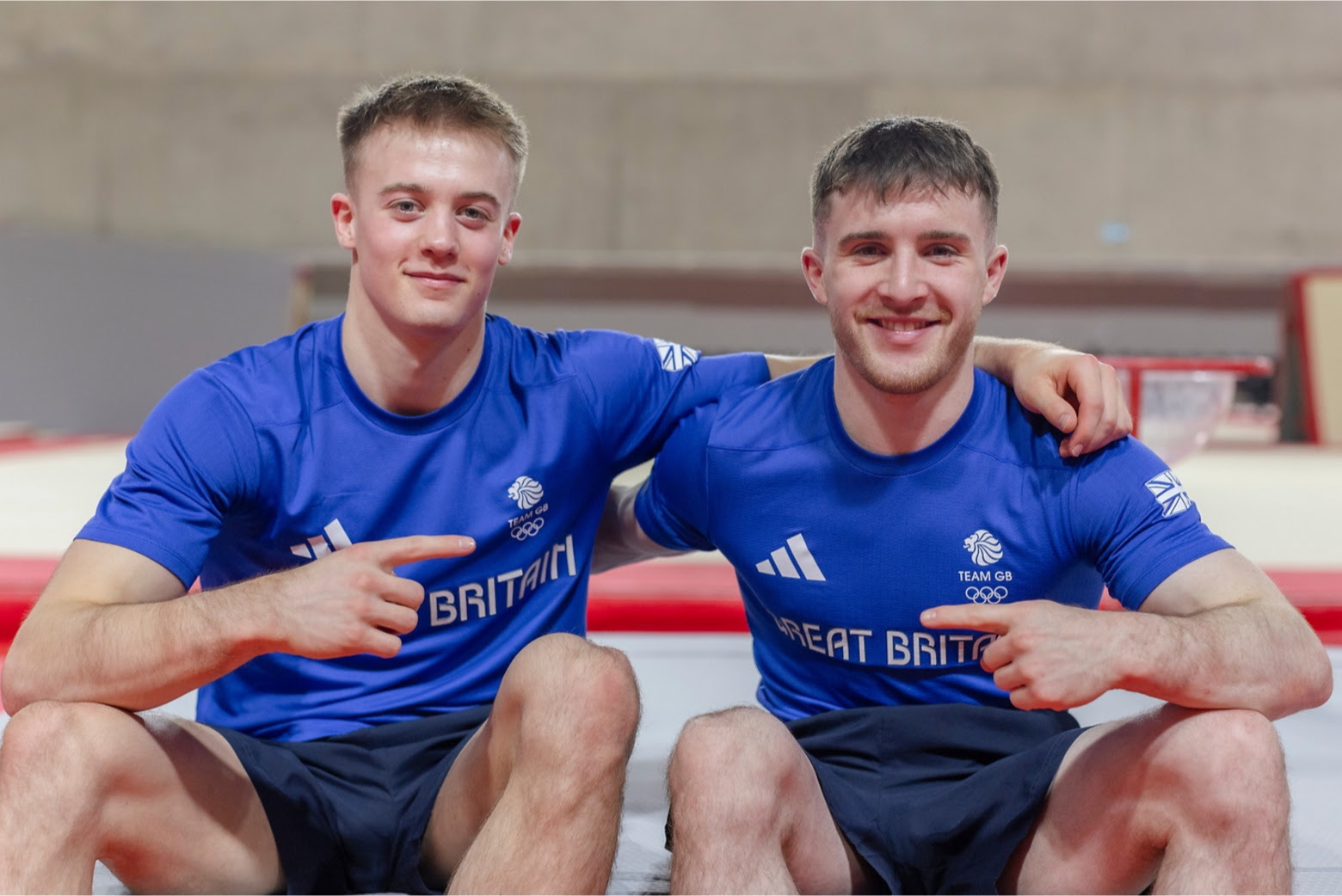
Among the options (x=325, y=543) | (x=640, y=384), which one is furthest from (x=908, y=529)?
(x=325, y=543)

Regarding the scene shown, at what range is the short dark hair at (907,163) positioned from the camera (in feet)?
5.13

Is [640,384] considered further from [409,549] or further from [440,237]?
[409,549]

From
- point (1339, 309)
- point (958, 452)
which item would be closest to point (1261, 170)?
point (1339, 309)

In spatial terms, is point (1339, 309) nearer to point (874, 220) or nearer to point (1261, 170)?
point (1261, 170)

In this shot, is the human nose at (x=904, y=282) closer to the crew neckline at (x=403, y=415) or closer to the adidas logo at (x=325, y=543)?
the crew neckline at (x=403, y=415)

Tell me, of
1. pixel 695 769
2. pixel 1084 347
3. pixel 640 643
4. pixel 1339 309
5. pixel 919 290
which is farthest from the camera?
pixel 1084 347

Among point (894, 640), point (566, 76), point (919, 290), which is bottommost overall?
point (894, 640)

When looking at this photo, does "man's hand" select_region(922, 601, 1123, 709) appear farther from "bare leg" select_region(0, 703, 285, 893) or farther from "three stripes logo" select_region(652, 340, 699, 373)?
"bare leg" select_region(0, 703, 285, 893)

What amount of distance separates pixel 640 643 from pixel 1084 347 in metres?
6.93

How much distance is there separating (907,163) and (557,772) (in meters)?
0.90

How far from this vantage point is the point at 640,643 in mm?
2814

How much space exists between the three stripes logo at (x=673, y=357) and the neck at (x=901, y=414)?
36cm

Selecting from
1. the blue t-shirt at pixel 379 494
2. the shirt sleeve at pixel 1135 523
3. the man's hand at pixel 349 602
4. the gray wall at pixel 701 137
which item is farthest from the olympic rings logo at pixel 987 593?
the gray wall at pixel 701 137

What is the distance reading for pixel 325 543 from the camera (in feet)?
5.39
